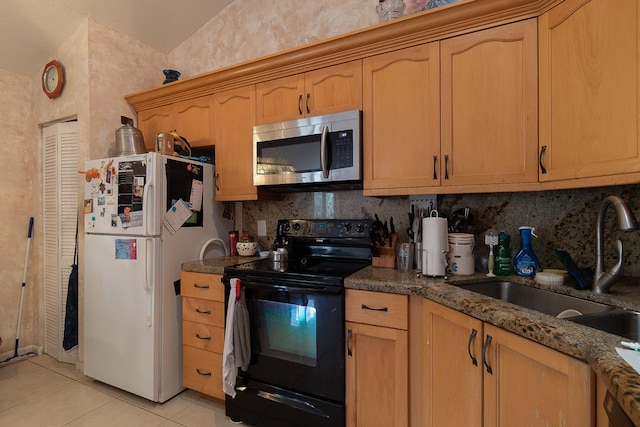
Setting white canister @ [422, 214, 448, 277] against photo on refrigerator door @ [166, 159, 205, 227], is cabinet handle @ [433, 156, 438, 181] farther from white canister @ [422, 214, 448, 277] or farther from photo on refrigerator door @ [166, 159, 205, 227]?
photo on refrigerator door @ [166, 159, 205, 227]

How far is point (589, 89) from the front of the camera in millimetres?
1170

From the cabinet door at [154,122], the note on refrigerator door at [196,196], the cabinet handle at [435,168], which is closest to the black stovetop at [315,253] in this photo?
the cabinet handle at [435,168]

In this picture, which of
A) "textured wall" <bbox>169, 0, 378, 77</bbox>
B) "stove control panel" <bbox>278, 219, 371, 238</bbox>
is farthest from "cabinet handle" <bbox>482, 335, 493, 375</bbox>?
"textured wall" <bbox>169, 0, 378, 77</bbox>

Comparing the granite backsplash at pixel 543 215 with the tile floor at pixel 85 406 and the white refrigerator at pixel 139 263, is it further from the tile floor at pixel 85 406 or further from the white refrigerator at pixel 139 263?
the tile floor at pixel 85 406

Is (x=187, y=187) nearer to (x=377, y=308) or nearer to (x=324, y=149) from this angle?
(x=324, y=149)

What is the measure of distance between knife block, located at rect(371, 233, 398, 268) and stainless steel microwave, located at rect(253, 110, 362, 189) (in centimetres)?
42

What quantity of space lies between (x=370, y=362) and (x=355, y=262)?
0.64m

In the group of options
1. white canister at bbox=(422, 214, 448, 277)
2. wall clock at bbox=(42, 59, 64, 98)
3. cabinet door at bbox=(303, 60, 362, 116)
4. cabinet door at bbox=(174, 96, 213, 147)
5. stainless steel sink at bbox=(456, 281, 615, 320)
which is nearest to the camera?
stainless steel sink at bbox=(456, 281, 615, 320)

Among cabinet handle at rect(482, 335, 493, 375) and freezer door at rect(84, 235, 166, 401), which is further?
freezer door at rect(84, 235, 166, 401)

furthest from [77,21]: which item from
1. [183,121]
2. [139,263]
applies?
[139,263]

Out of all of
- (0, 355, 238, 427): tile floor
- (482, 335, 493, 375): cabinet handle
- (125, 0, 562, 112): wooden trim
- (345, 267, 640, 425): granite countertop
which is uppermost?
(125, 0, 562, 112): wooden trim

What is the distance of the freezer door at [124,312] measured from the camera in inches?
74.6

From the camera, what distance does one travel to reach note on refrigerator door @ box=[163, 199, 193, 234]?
1.96 m

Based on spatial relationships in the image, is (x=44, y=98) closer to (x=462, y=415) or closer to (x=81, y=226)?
(x=81, y=226)
